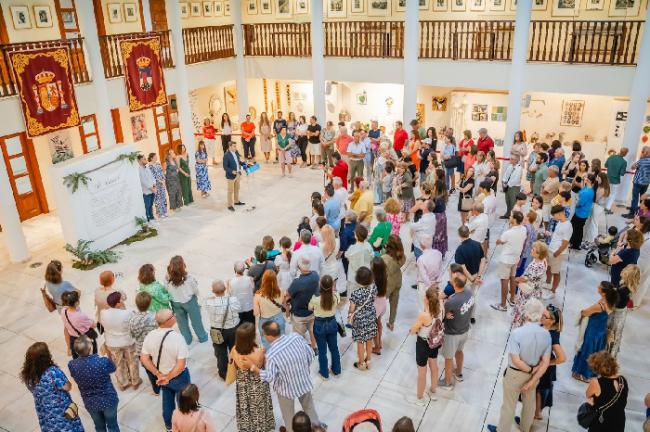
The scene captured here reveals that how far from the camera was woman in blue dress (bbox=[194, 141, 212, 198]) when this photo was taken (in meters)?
13.1

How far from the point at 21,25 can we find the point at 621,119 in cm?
1538

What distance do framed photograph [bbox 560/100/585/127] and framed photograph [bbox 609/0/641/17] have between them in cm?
265

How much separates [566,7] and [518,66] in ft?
10.5

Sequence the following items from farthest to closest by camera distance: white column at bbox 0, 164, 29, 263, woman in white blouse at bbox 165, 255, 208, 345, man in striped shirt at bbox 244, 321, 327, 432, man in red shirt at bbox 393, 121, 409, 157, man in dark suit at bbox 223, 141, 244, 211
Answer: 1. man in red shirt at bbox 393, 121, 409, 157
2. man in dark suit at bbox 223, 141, 244, 211
3. white column at bbox 0, 164, 29, 263
4. woman in white blouse at bbox 165, 255, 208, 345
5. man in striped shirt at bbox 244, 321, 327, 432

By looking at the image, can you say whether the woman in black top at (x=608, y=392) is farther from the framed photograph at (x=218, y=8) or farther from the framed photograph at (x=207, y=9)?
the framed photograph at (x=218, y=8)

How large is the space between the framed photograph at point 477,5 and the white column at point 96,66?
10.5 metres

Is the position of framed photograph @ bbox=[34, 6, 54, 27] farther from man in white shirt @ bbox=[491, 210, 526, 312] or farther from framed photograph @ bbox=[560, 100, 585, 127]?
framed photograph @ bbox=[560, 100, 585, 127]

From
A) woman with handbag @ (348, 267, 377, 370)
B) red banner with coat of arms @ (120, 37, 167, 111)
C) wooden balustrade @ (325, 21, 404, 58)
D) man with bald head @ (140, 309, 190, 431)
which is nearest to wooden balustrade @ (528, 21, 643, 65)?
wooden balustrade @ (325, 21, 404, 58)

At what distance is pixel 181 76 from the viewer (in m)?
14.9

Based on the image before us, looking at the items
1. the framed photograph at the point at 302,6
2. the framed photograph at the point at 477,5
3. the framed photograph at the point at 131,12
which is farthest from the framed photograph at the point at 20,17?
the framed photograph at the point at 477,5

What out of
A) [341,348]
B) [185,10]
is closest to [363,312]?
[341,348]

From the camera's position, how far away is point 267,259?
7.33 m

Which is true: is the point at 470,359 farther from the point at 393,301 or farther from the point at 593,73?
the point at 593,73

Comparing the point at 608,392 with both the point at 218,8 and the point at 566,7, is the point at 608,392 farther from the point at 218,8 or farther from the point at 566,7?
the point at 218,8
